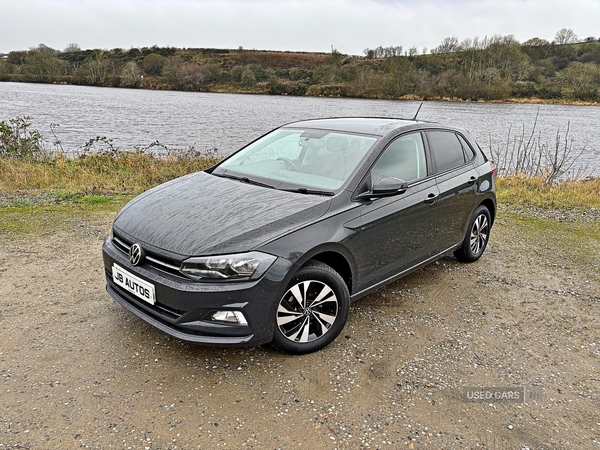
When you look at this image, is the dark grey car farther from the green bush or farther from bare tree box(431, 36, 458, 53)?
bare tree box(431, 36, 458, 53)

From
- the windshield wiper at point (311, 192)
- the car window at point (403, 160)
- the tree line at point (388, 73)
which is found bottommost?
the windshield wiper at point (311, 192)

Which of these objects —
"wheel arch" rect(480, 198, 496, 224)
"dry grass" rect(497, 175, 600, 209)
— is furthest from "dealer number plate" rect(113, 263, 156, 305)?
"dry grass" rect(497, 175, 600, 209)

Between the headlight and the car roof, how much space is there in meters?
1.84

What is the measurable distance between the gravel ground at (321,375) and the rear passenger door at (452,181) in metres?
0.61

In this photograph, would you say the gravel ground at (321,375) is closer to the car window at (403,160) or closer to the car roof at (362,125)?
the car window at (403,160)

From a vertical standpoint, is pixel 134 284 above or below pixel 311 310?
above

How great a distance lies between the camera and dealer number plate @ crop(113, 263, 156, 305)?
9.75 ft

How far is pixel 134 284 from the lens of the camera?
10.1 feet

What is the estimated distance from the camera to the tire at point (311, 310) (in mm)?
3057

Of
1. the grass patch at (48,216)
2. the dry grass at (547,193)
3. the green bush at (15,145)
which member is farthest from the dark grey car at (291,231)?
the green bush at (15,145)

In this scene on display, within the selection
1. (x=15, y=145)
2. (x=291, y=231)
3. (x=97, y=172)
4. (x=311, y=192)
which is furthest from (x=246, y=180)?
(x=15, y=145)

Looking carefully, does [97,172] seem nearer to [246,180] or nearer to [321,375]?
[246,180]

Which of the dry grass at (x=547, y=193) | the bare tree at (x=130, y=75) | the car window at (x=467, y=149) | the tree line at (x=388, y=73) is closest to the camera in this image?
→ the car window at (x=467, y=149)

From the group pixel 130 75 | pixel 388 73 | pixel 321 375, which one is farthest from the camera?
pixel 130 75
